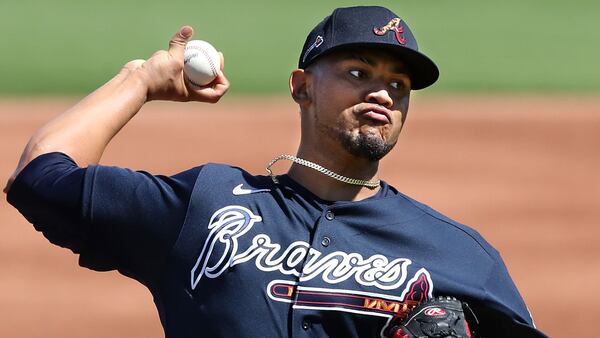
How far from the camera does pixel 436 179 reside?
39.9ft

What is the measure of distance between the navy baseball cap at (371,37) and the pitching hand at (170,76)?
346 mm

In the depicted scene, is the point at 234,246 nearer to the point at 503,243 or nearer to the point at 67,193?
the point at 67,193

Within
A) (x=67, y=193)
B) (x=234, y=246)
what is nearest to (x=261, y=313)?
(x=234, y=246)

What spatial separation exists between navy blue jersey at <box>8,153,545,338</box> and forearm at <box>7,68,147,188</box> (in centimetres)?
5

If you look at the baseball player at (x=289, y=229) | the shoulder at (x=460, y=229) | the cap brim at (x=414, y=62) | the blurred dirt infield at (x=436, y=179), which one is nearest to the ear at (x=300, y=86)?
the cap brim at (x=414, y=62)

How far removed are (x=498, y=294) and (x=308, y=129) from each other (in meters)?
0.80

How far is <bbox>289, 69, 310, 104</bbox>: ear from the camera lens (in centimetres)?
383

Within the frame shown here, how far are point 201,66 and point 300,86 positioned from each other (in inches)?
13.1

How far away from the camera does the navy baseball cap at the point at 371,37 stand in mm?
3596

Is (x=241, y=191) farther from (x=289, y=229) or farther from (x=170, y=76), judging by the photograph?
(x=170, y=76)

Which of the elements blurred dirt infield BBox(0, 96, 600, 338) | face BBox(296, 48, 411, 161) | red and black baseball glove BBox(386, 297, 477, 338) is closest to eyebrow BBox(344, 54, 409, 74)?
face BBox(296, 48, 411, 161)

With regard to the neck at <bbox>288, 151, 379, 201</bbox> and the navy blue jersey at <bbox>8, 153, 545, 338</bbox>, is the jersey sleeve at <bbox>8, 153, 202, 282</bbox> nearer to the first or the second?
the navy blue jersey at <bbox>8, 153, 545, 338</bbox>

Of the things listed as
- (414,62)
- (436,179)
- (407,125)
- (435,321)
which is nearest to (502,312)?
(435,321)

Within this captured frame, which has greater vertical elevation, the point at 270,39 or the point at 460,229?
the point at 270,39
